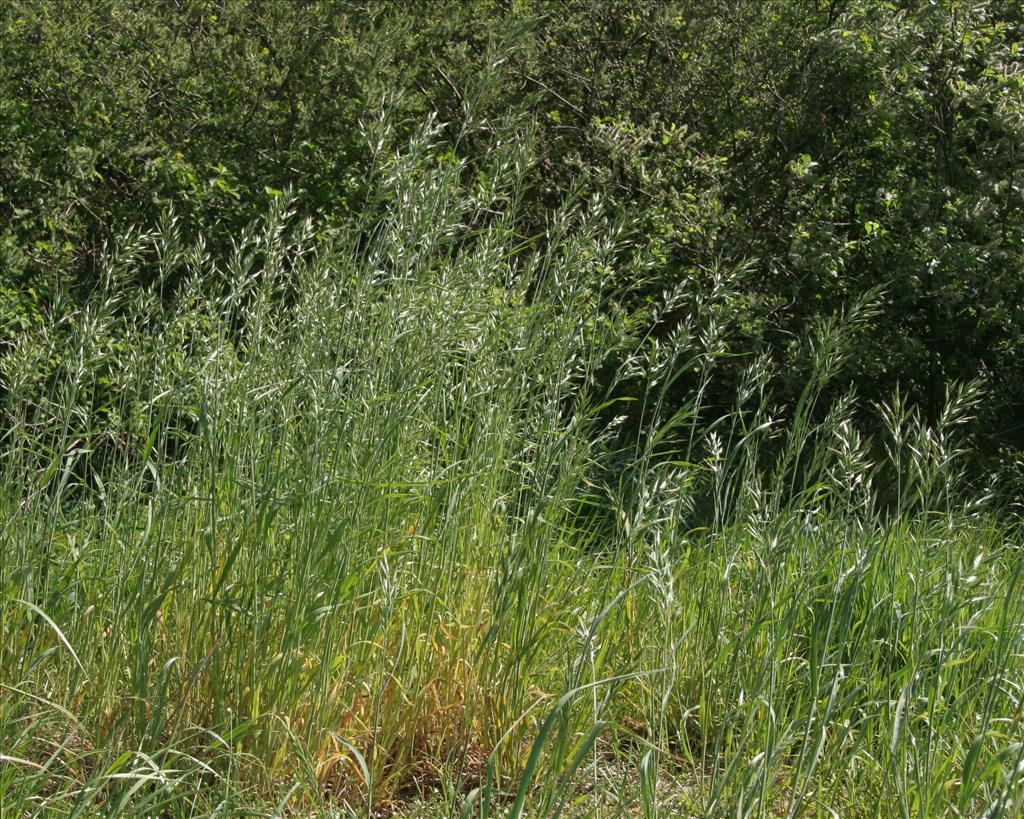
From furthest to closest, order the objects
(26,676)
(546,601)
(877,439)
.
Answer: (877,439) → (546,601) → (26,676)

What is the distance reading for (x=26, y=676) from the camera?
2.45m

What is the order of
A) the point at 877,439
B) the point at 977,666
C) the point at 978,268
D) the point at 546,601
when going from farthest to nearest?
1. the point at 877,439
2. the point at 978,268
3. the point at 546,601
4. the point at 977,666

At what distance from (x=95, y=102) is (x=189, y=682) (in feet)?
14.0

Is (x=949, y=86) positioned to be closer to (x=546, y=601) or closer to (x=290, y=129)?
(x=290, y=129)

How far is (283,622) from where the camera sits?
8.52 feet

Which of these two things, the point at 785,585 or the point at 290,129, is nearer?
the point at 785,585

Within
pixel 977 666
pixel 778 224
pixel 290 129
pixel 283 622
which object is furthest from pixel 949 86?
pixel 283 622

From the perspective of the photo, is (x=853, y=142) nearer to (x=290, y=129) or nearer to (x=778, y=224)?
(x=778, y=224)

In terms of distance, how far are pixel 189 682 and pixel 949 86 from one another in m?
4.93

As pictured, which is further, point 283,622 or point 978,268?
point 978,268

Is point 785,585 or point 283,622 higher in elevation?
point 283,622

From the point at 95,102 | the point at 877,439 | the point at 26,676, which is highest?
the point at 95,102

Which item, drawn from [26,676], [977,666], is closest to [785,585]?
[977,666]

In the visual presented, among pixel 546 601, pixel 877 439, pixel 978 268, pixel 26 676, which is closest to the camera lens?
pixel 26 676
